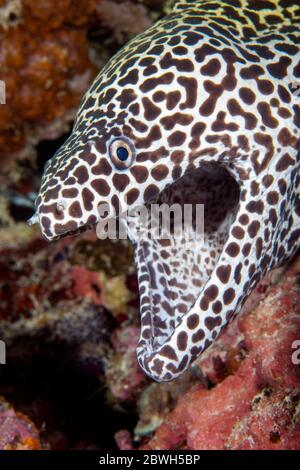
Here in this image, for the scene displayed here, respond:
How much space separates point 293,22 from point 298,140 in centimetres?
96

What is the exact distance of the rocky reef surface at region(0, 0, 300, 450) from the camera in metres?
2.88

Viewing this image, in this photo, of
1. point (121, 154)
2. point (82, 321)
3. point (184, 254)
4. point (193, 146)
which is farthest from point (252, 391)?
point (82, 321)

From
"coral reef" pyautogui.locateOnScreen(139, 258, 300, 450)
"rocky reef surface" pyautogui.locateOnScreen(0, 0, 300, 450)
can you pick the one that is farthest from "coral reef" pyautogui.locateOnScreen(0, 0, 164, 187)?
"coral reef" pyautogui.locateOnScreen(139, 258, 300, 450)

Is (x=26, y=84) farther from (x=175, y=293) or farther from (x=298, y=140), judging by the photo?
(x=298, y=140)

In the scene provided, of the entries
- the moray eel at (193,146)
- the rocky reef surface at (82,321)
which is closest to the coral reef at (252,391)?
the rocky reef surface at (82,321)

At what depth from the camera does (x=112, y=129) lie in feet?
8.03

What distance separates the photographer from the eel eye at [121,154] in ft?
7.85

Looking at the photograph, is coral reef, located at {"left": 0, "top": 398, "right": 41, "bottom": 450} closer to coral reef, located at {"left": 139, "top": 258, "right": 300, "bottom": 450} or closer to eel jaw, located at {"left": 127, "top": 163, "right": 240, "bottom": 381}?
coral reef, located at {"left": 139, "top": 258, "right": 300, "bottom": 450}

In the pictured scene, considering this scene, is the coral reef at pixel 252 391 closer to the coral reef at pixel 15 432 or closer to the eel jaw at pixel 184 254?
the eel jaw at pixel 184 254

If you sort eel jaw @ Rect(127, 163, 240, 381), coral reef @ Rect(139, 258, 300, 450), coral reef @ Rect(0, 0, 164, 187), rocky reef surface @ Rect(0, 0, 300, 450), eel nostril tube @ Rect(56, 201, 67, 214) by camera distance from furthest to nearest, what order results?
coral reef @ Rect(0, 0, 164, 187) → eel jaw @ Rect(127, 163, 240, 381) → rocky reef surface @ Rect(0, 0, 300, 450) → coral reef @ Rect(139, 258, 300, 450) → eel nostril tube @ Rect(56, 201, 67, 214)

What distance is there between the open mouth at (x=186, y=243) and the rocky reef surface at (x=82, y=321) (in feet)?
1.29

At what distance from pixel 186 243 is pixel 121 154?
1113 millimetres

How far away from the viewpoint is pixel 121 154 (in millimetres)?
2391
